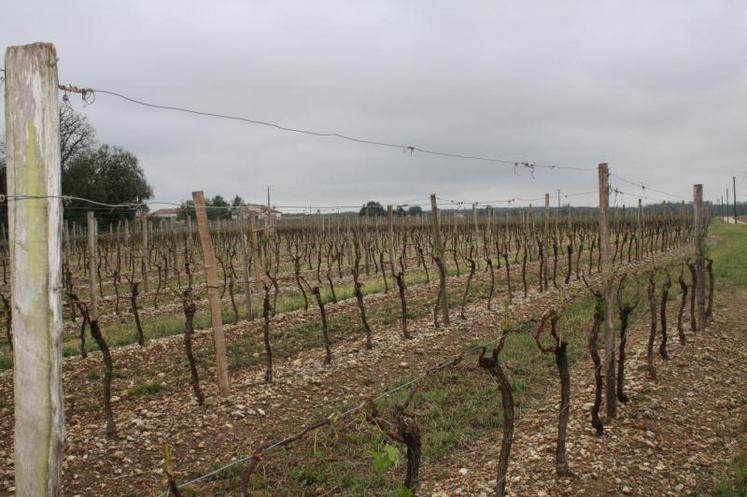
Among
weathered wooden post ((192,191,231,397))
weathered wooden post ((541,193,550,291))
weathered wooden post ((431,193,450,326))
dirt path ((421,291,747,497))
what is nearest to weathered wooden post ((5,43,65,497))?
dirt path ((421,291,747,497))

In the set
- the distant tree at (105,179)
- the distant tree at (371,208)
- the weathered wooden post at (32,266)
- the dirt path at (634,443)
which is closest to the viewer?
the weathered wooden post at (32,266)

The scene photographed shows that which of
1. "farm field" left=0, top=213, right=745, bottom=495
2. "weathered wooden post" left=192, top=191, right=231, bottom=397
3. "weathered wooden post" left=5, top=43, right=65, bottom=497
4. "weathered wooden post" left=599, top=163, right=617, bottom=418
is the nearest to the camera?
"weathered wooden post" left=5, top=43, right=65, bottom=497

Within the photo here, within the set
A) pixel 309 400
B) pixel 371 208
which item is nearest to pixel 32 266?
pixel 309 400

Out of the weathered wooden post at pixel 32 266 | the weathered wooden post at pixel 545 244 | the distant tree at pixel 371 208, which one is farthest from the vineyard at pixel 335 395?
the distant tree at pixel 371 208

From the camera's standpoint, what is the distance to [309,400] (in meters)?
6.90

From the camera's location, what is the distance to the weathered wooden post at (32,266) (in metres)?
2.73

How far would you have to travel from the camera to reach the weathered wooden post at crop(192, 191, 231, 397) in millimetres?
6520

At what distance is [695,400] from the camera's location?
21.0ft

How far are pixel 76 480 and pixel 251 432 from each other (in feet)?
5.49

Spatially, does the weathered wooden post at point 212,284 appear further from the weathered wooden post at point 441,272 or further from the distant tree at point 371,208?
the distant tree at point 371,208

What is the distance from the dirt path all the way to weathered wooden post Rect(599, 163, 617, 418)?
0.27 meters

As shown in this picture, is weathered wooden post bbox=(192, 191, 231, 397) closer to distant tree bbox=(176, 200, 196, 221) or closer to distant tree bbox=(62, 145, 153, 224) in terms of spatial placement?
distant tree bbox=(176, 200, 196, 221)

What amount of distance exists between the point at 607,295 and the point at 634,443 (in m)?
1.38

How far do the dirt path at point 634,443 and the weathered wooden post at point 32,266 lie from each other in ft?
9.39
